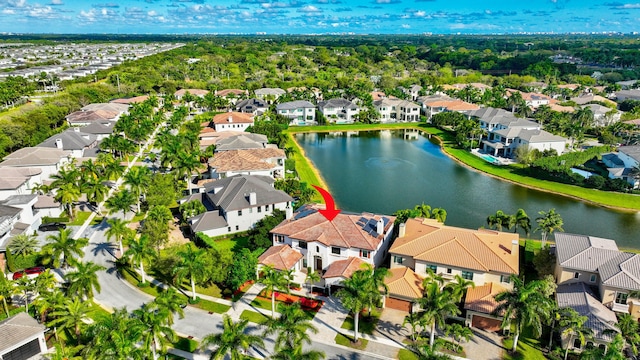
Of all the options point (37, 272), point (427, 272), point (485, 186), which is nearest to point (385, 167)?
point (485, 186)

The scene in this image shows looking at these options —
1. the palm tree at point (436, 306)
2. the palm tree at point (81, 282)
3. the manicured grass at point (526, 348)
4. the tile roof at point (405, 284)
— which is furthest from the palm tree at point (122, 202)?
the manicured grass at point (526, 348)

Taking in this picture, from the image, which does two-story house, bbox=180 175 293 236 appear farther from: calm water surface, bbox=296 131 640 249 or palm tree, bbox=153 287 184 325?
palm tree, bbox=153 287 184 325

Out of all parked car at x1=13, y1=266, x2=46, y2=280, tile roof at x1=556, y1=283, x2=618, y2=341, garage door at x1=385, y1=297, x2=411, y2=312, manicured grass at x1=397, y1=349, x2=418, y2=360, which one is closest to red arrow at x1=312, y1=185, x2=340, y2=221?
garage door at x1=385, y1=297, x2=411, y2=312

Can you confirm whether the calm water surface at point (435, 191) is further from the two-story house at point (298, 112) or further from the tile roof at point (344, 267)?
the two-story house at point (298, 112)

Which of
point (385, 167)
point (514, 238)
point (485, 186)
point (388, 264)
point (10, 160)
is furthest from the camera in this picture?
point (385, 167)

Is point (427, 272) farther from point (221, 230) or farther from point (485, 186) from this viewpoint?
point (485, 186)

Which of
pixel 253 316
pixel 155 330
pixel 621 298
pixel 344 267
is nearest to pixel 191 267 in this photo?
pixel 253 316

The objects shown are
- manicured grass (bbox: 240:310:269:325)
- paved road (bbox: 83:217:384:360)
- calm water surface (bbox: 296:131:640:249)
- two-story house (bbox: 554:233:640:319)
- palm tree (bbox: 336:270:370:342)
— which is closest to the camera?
palm tree (bbox: 336:270:370:342)
